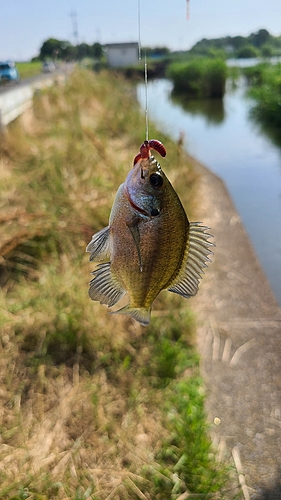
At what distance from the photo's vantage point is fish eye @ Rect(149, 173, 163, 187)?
99 centimetres

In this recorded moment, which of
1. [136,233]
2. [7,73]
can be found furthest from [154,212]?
[7,73]

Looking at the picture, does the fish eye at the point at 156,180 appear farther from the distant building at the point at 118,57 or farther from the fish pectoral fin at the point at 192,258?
the distant building at the point at 118,57

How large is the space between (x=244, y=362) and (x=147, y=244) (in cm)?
288

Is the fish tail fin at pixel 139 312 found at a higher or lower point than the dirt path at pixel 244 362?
higher

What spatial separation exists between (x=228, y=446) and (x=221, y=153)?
1110 cm

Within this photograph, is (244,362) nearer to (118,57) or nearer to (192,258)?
(192,258)

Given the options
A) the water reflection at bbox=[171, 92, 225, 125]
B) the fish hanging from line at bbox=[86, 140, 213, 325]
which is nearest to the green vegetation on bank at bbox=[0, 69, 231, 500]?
the fish hanging from line at bbox=[86, 140, 213, 325]

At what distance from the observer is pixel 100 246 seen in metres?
1.03

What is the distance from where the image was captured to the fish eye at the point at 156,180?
0.99 meters

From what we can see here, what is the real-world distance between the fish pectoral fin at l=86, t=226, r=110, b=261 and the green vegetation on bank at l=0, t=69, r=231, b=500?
67.5 inches

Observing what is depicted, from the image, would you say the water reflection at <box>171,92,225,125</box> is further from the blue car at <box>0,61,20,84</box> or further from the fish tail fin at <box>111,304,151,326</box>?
the fish tail fin at <box>111,304,151,326</box>

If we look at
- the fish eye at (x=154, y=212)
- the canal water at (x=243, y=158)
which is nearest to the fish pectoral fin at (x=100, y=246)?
the fish eye at (x=154, y=212)

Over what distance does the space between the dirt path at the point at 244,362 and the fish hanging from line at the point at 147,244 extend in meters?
2.09

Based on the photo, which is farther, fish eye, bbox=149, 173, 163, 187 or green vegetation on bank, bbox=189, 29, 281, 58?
green vegetation on bank, bbox=189, 29, 281, 58
